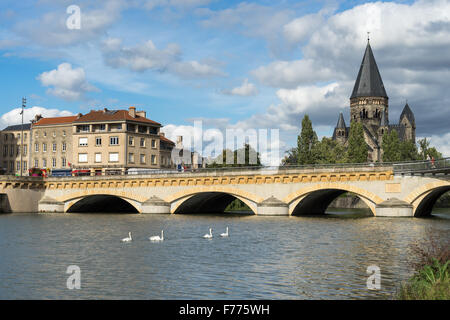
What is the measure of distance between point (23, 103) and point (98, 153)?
17.4 meters

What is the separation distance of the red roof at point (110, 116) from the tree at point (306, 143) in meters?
28.0

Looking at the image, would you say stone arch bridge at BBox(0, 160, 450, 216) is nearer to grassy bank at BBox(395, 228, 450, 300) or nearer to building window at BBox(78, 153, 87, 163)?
building window at BBox(78, 153, 87, 163)

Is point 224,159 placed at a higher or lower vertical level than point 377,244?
higher

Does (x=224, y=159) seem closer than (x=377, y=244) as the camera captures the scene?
No

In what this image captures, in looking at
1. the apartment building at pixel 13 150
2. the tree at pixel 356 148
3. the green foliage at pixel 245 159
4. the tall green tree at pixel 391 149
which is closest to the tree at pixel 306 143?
the green foliage at pixel 245 159

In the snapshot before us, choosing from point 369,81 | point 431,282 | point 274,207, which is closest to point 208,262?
point 431,282

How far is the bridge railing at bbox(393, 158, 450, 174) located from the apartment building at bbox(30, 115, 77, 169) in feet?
214

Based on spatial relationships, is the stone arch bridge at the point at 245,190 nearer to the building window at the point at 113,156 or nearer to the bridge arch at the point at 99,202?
the bridge arch at the point at 99,202

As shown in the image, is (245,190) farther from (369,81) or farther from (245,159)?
(369,81)

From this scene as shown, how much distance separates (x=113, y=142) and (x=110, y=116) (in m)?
5.66
